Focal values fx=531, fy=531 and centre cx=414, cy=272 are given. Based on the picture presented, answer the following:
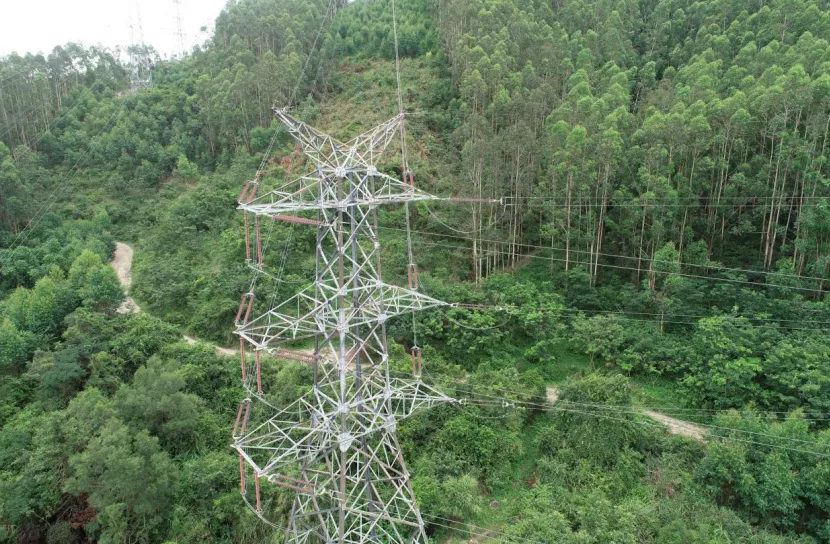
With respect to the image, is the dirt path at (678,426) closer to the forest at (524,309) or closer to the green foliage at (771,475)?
the forest at (524,309)

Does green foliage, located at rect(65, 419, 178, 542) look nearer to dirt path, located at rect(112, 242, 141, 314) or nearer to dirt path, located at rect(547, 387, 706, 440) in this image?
dirt path, located at rect(112, 242, 141, 314)

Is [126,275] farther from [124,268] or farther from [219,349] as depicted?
[219,349]

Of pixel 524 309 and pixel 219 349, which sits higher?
pixel 524 309

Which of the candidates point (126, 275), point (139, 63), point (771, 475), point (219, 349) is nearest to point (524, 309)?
point (771, 475)

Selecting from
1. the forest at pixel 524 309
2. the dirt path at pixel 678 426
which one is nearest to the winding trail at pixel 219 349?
the dirt path at pixel 678 426

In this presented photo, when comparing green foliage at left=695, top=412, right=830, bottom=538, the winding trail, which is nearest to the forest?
green foliage at left=695, top=412, right=830, bottom=538
